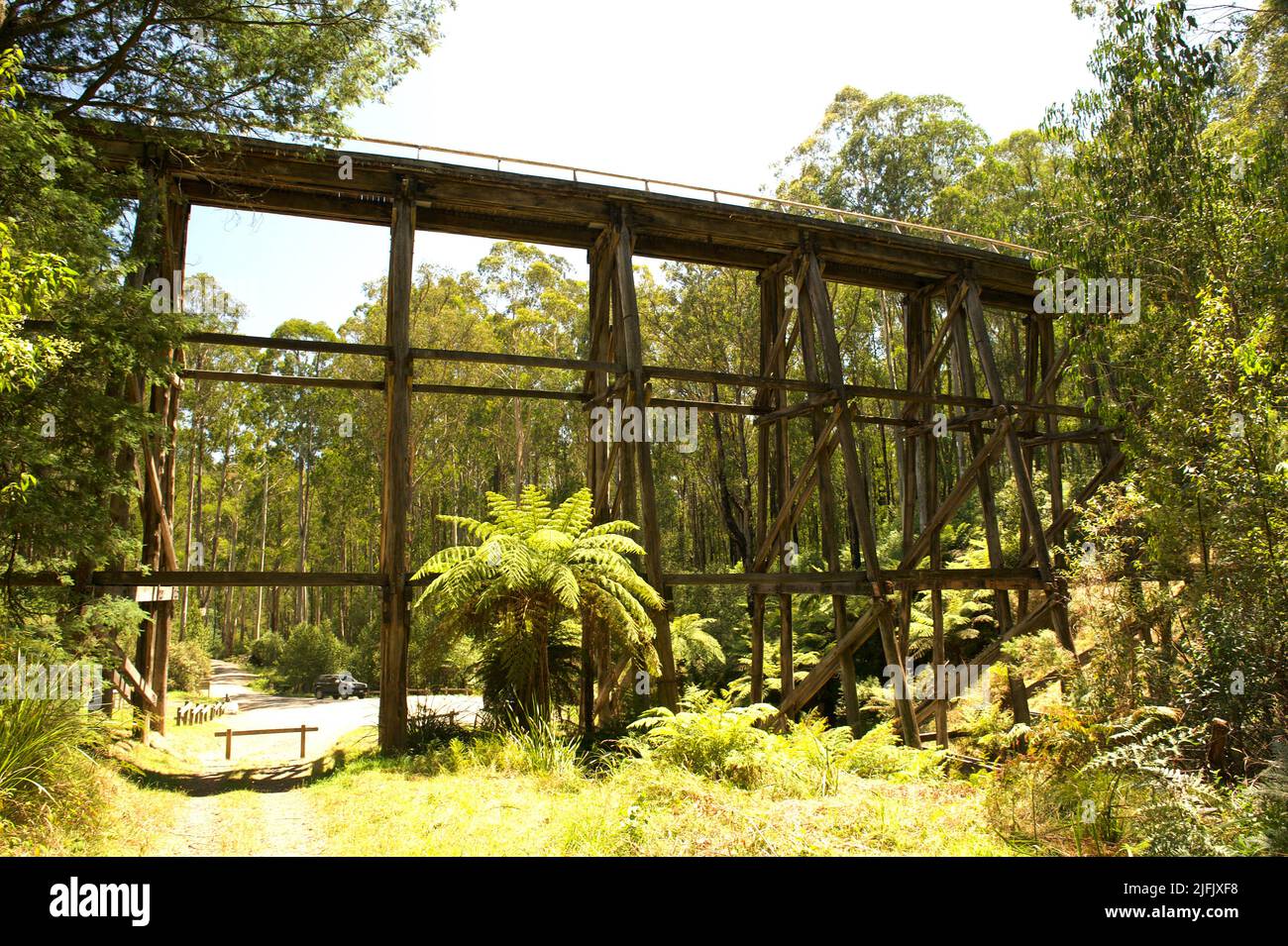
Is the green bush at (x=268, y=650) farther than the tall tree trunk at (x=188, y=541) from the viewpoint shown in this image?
Yes

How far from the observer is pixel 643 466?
971 cm

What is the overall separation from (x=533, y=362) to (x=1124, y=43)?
8.22 m

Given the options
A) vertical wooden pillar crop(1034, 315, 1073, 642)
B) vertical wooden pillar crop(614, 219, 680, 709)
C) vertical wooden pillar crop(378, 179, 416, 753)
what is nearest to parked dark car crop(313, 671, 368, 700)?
vertical wooden pillar crop(378, 179, 416, 753)

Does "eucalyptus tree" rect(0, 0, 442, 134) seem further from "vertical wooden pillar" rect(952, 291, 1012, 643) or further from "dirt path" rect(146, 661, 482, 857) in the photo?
"vertical wooden pillar" rect(952, 291, 1012, 643)

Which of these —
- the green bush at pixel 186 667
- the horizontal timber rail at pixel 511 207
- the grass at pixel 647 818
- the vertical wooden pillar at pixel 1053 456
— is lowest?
the green bush at pixel 186 667

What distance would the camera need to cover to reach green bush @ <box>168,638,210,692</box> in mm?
22547

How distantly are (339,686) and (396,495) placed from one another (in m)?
16.1

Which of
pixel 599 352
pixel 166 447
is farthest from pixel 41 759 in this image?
pixel 599 352

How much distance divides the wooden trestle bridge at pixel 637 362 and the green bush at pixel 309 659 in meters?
15.0

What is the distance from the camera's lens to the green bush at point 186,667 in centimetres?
2255

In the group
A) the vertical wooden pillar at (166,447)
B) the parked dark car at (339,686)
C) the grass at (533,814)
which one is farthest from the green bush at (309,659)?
the grass at (533,814)

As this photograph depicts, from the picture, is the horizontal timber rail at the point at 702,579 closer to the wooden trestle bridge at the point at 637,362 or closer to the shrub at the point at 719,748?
the wooden trestle bridge at the point at 637,362

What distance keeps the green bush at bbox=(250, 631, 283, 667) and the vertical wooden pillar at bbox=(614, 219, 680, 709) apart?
2335cm

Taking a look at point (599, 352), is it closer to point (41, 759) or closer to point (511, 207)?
point (511, 207)
